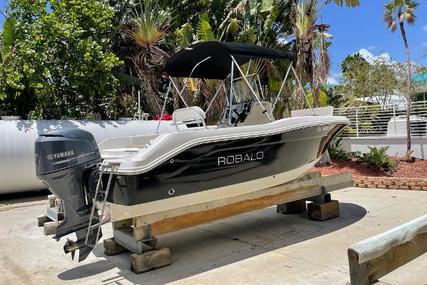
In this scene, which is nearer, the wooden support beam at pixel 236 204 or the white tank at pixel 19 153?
the wooden support beam at pixel 236 204

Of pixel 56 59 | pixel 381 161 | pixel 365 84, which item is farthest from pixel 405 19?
pixel 56 59

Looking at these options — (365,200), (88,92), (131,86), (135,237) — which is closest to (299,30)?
(365,200)

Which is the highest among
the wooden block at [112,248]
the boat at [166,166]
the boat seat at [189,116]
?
the boat seat at [189,116]

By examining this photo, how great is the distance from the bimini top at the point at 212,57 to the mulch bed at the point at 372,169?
192 inches

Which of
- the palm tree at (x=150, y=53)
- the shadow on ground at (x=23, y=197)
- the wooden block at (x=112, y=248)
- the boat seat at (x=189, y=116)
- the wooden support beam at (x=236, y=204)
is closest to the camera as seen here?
the wooden support beam at (x=236, y=204)

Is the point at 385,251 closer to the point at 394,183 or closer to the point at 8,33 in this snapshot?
the point at 394,183

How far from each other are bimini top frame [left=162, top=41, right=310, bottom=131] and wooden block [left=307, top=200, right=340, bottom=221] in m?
1.45

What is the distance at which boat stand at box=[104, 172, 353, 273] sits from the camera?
172 inches

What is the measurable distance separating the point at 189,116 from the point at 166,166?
5.30 feet

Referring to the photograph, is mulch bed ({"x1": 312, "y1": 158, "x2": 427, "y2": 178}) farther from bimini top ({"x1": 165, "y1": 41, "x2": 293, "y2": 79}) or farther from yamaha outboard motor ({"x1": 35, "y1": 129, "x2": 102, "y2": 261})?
yamaha outboard motor ({"x1": 35, "y1": 129, "x2": 102, "y2": 261})

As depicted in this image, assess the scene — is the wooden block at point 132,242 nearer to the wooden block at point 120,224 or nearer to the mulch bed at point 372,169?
the wooden block at point 120,224

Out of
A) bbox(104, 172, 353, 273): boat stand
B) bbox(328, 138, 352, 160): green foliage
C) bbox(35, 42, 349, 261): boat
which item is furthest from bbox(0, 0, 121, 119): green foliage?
bbox(104, 172, 353, 273): boat stand

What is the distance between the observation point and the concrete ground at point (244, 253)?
4.05m

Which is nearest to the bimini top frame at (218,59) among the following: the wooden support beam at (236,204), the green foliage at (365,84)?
the wooden support beam at (236,204)
